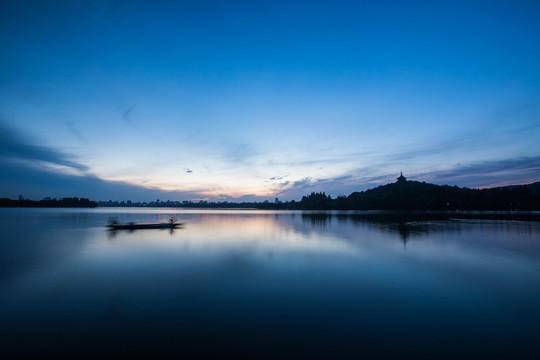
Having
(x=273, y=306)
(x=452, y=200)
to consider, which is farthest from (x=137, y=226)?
(x=452, y=200)

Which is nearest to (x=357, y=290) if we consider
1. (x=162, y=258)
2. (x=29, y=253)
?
(x=162, y=258)

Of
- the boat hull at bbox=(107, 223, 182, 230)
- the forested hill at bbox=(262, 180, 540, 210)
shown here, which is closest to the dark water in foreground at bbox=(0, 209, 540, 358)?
the boat hull at bbox=(107, 223, 182, 230)

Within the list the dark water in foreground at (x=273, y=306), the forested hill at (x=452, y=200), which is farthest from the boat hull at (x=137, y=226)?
the forested hill at (x=452, y=200)

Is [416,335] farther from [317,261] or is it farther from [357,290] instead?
[317,261]

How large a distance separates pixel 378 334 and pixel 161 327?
626 cm

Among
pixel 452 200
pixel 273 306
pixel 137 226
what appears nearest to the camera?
pixel 273 306

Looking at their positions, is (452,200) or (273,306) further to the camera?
(452,200)

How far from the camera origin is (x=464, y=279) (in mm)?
12984

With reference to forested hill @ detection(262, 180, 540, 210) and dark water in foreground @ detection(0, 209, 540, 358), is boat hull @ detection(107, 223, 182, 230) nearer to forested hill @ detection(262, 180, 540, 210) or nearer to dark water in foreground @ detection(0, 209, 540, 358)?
dark water in foreground @ detection(0, 209, 540, 358)

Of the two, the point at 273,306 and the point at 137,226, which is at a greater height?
the point at 137,226

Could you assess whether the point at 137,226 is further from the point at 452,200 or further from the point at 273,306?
the point at 452,200

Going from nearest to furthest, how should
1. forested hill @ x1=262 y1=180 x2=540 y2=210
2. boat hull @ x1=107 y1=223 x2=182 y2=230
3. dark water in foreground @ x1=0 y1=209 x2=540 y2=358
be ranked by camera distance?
1. dark water in foreground @ x1=0 y1=209 x2=540 y2=358
2. boat hull @ x1=107 y1=223 x2=182 y2=230
3. forested hill @ x1=262 y1=180 x2=540 y2=210

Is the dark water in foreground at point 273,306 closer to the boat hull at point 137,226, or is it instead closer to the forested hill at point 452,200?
the boat hull at point 137,226

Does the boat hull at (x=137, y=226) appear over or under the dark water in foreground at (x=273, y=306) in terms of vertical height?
over
